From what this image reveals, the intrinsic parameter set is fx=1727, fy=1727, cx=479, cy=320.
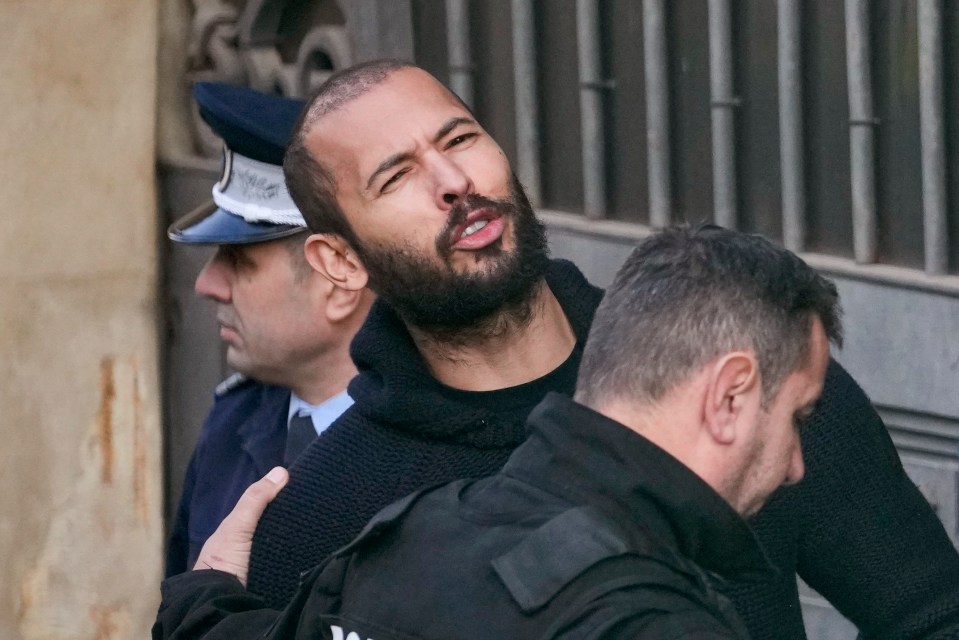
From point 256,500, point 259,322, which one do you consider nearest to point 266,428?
point 259,322

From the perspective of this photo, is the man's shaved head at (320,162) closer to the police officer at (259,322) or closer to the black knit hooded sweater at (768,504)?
the black knit hooded sweater at (768,504)

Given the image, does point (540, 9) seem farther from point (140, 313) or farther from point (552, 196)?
point (140, 313)

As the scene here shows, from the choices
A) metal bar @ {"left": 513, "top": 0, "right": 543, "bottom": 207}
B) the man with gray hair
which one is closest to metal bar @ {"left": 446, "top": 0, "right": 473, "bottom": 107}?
metal bar @ {"left": 513, "top": 0, "right": 543, "bottom": 207}

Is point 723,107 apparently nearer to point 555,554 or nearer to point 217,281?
point 217,281

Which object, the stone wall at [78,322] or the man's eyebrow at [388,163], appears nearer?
the man's eyebrow at [388,163]

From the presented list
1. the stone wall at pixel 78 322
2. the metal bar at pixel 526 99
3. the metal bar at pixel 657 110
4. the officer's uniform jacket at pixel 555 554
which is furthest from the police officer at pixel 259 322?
the stone wall at pixel 78 322

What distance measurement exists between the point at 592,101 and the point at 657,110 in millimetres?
257

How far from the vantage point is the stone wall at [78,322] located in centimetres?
583

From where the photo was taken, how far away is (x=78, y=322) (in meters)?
5.99

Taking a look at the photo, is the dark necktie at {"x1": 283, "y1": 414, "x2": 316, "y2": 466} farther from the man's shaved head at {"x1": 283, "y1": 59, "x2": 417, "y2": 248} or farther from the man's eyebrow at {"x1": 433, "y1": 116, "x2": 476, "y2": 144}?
the man's eyebrow at {"x1": 433, "y1": 116, "x2": 476, "y2": 144}

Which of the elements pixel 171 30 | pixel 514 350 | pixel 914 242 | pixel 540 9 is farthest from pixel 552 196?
pixel 514 350

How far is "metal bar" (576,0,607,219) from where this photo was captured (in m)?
4.64

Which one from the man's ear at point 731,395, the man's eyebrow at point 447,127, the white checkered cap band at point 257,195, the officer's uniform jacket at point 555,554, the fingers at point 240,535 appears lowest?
the fingers at point 240,535

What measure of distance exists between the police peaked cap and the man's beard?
106cm
